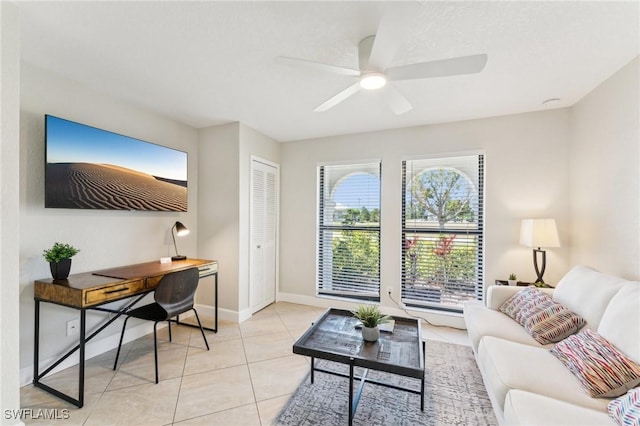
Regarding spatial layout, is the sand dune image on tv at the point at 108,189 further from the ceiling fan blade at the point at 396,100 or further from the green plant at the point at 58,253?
the ceiling fan blade at the point at 396,100

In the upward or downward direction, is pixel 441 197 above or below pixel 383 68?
below

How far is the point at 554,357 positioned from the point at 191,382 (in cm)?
249

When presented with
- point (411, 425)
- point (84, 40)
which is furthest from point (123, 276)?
point (411, 425)

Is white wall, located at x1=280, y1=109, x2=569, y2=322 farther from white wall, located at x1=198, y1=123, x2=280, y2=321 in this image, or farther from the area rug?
the area rug

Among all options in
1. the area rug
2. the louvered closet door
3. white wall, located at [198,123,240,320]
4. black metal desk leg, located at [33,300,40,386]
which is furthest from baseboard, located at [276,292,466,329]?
black metal desk leg, located at [33,300,40,386]

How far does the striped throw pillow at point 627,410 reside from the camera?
3.63ft

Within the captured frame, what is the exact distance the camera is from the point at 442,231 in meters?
3.32

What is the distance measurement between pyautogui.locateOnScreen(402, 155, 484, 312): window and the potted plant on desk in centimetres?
330

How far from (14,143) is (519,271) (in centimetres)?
429

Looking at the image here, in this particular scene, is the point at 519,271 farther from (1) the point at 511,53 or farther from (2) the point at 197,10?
(2) the point at 197,10

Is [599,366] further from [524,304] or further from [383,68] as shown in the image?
[383,68]

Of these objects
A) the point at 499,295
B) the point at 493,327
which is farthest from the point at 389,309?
the point at 493,327

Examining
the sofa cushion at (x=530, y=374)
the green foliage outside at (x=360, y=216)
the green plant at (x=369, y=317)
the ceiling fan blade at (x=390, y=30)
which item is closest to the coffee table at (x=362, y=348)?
the green plant at (x=369, y=317)

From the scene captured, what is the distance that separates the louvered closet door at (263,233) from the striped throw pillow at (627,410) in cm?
315
